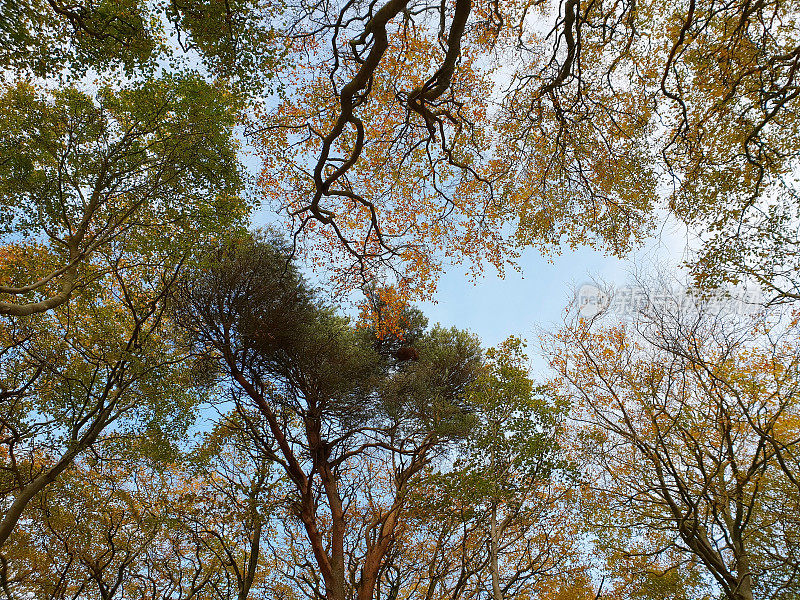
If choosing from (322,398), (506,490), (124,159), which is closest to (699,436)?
(506,490)

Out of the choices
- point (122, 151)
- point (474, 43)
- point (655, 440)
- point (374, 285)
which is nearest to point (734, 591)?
point (655, 440)

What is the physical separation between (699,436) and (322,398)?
8009 mm

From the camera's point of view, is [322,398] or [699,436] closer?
[699,436]

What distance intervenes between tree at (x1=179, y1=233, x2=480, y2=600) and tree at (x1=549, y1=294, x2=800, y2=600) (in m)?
3.43

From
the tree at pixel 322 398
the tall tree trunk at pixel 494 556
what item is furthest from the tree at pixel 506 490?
the tree at pixel 322 398

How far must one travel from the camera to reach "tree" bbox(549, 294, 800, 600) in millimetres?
7609

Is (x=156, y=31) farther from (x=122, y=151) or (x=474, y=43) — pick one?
(x=474, y=43)

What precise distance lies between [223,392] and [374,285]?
16.0 feet

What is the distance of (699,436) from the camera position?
8.52 m

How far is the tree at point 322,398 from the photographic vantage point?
9.58m

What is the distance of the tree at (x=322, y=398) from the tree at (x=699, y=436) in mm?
3431

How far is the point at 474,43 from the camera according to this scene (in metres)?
6.57

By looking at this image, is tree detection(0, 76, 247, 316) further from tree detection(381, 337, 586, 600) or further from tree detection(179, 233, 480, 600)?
tree detection(381, 337, 586, 600)

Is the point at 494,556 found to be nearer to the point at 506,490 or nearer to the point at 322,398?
the point at 506,490
